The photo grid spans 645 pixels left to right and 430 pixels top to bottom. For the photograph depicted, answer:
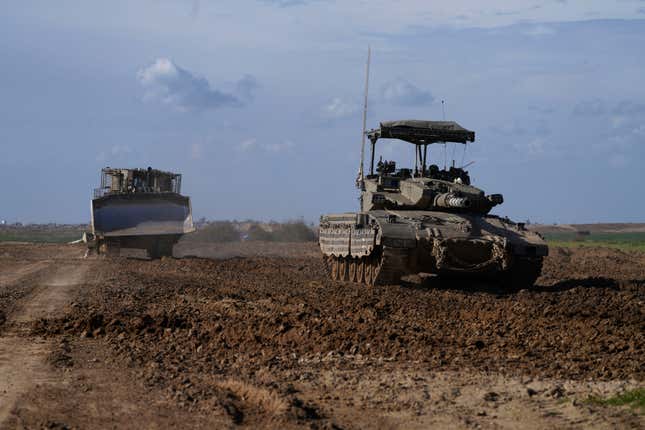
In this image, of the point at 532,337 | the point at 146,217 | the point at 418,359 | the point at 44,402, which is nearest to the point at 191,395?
the point at 44,402

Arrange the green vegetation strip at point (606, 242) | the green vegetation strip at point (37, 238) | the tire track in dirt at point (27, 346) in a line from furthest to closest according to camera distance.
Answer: the green vegetation strip at point (37, 238), the green vegetation strip at point (606, 242), the tire track in dirt at point (27, 346)

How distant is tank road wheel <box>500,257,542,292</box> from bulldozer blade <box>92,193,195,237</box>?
14917 millimetres

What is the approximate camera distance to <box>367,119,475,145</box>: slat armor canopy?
70.5 feet

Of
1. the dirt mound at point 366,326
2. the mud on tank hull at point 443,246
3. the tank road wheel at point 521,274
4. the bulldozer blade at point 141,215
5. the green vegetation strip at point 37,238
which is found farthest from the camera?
the green vegetation strip at point 37,238

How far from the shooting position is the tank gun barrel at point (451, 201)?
19469mm

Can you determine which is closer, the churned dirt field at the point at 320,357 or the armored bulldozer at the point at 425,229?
the churned dirt field at the point at 320,357

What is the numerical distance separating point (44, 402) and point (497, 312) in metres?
7.43

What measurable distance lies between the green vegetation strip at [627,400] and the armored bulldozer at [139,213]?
80.6ft

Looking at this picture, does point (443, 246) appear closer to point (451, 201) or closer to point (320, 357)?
point (451, 201)

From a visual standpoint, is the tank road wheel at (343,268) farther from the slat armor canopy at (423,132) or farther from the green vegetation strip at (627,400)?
the green vegetation strip at (627,400)

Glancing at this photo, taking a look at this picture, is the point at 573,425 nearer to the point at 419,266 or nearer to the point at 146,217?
the point at 419,266

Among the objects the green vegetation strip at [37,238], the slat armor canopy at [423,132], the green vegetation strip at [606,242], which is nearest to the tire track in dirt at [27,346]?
the slat armor canopy at [423,132]

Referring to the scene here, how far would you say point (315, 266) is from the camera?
29938 mm

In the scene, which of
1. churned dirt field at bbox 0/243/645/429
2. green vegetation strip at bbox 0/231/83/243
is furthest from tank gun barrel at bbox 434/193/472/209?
green vegetation strip at bbox 0/231/83/243
